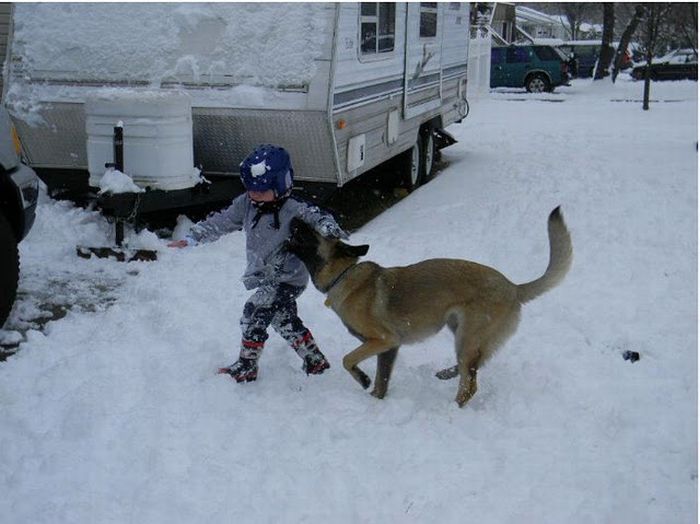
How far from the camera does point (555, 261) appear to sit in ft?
14.6

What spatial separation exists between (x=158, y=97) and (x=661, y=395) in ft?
15.9

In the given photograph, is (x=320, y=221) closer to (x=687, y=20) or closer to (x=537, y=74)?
(x=537, y=74)

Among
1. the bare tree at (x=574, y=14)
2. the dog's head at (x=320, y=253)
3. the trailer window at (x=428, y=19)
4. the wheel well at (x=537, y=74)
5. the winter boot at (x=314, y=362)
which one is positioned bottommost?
the winter boot at (x=314, y=362)

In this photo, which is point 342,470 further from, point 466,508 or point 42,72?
point 42,72

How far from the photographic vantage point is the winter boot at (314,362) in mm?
4824

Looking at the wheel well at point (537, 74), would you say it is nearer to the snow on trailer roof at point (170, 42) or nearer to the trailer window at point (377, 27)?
the trailer window at point (377, 27)

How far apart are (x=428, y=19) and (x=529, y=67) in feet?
63.6

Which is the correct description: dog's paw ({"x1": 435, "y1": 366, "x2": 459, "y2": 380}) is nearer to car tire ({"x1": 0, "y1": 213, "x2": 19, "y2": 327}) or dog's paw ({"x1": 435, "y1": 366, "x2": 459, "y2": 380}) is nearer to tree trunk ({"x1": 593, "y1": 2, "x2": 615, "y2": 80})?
car tire ({"x1": 0, "y1": 213, "x2": 19, "y2": 327})

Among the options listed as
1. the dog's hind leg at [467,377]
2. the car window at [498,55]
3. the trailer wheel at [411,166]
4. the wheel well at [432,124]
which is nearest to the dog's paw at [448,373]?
the dog's hind leg at [467,377]

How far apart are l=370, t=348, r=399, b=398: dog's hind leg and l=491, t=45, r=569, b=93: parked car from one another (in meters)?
25.8

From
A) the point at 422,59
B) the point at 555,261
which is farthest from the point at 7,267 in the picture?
the point at 422,59

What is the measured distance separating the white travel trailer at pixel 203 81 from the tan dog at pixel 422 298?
122 inches

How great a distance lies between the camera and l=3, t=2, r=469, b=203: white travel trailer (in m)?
7.09

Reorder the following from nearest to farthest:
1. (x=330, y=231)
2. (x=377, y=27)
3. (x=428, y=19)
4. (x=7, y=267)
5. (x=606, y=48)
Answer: (x=330, y=231) → (x=7, y=267) → (x=377, y=27) → (x=428, y=19) → (x=606, y=48)
